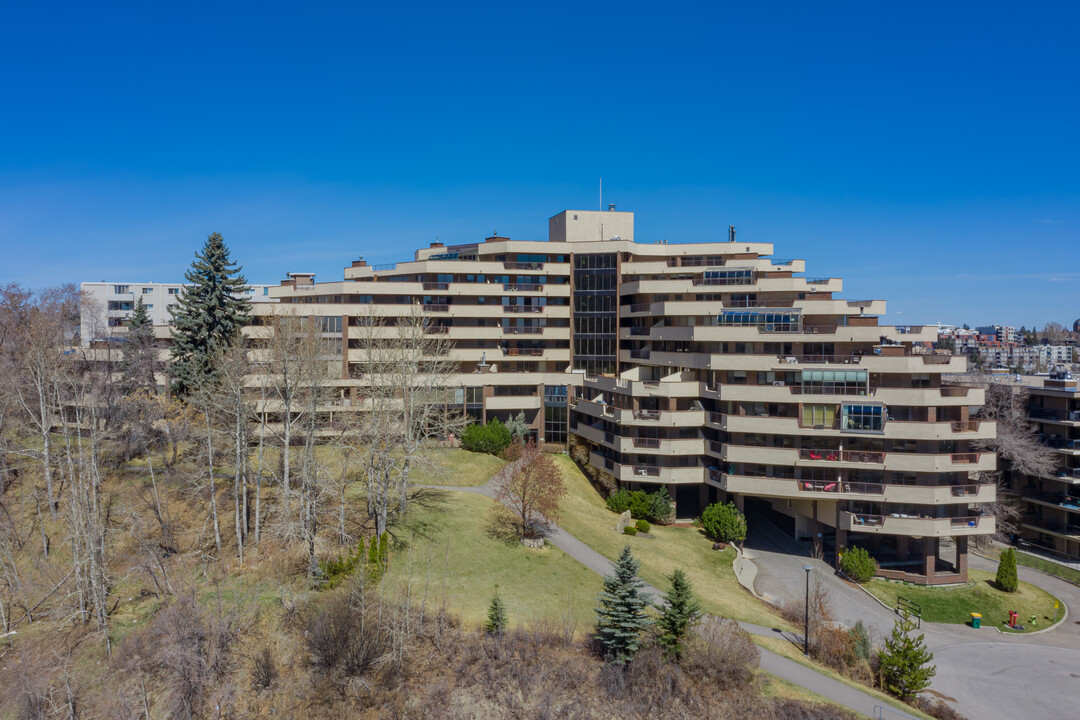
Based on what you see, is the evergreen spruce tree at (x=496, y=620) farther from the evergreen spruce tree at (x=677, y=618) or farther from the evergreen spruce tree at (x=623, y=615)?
the evergreen spruce tree at (x=677, y=618)

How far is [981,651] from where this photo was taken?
3756 centimetres

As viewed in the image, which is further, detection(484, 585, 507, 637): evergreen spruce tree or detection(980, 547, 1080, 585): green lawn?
detection(980, 547, 1080, 585): green lawn

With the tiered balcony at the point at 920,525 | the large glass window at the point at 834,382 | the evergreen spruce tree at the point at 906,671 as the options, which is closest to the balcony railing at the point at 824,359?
the large glass window at the point at 834,382

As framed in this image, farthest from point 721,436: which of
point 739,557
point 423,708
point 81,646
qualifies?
point 81,646

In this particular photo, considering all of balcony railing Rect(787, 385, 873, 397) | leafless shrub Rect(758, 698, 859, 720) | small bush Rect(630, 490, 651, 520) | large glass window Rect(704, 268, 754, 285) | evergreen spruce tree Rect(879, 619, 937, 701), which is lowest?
evergreen spruce tree Rect(879, 619, 937, 701)

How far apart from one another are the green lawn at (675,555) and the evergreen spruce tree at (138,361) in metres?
35.8

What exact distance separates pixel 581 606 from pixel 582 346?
37392 millimetres

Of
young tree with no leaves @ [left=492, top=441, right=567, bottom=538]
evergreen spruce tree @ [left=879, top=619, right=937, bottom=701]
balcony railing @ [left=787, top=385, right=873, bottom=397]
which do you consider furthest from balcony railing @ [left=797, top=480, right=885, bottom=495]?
young tree with no leaves @ [left=492, top=441, right=567, bottom=538]

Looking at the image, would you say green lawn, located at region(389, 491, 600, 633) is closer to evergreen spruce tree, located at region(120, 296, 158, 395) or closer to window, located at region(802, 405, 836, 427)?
window, located at region(802, 405, 836, 427)

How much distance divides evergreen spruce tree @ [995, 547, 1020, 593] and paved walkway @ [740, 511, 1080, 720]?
362 cm

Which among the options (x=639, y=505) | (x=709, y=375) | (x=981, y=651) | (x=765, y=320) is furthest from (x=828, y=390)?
(x=981, y=651)

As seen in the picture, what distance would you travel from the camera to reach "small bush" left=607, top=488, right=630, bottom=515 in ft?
167

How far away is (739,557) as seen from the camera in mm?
46625

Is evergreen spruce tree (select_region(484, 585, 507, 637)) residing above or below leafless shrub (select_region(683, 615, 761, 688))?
above
